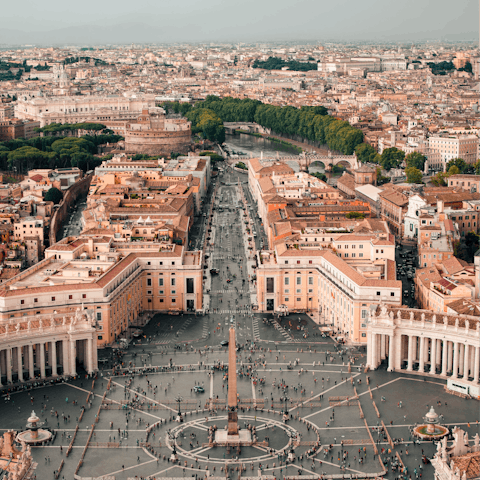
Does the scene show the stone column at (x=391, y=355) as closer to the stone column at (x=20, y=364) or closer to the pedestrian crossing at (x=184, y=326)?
the pedestrian crossing at (x=184, y=326)

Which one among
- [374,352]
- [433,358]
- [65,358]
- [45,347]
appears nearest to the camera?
[433,358]

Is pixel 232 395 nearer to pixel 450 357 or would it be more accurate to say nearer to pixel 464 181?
pixel 450 357

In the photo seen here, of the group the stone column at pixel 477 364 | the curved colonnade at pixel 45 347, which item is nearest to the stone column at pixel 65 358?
the curved colonnade at pixel 45 347

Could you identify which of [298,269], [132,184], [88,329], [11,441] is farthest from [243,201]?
[11,441]

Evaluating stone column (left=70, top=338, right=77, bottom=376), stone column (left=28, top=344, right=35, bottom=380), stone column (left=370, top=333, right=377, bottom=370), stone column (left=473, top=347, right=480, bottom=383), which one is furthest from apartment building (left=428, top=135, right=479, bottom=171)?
stone column (left=28, top=344, right=35, bottom=380)

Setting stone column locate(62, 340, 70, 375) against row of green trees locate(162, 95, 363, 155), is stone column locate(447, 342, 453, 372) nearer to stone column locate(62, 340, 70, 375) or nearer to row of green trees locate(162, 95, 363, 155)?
stone column locate(62, 340, 70, 375)

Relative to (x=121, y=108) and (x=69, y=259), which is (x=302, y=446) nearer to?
(x=69, y=259)

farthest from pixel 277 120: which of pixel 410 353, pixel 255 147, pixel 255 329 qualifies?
pixel 410 353
